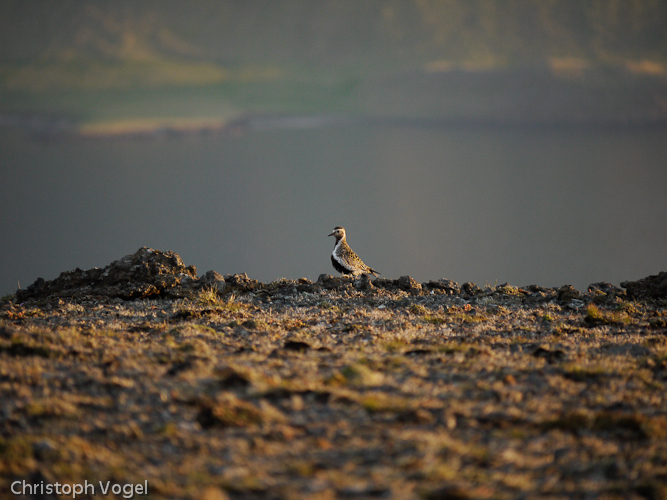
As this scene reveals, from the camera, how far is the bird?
18.4 metres

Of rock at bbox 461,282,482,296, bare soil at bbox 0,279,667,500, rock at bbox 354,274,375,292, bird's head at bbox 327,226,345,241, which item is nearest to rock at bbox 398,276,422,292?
rock at bbox 354,274,375,292

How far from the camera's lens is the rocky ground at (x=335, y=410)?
459 cm

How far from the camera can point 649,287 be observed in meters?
17.2

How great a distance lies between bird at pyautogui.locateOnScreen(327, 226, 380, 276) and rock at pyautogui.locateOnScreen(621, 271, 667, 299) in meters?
8.86

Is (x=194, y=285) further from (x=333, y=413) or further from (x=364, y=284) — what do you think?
(x=333, y=413)

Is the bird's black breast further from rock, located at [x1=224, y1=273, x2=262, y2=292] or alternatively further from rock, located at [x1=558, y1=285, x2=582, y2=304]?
rock, located at [x1=558, y1=285, x2=582, y2=304]

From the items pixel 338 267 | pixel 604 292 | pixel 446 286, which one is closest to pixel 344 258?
pixel 338 267

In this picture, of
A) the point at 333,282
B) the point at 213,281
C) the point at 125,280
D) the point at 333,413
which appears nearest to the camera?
the point at 333,413

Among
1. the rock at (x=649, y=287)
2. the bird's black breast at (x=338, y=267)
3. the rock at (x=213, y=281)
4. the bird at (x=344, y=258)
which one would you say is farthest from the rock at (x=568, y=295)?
the rock at (x=213, y=281)

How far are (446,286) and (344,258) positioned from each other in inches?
142

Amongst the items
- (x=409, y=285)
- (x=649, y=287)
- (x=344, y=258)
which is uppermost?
(x=344, y=258)

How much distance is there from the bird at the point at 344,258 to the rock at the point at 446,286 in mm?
2431

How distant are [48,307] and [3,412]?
9611 mm

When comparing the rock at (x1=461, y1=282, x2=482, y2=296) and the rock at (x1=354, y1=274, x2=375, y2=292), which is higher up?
the rock at (x1=354, y1=274, x2=375, y2=292)
